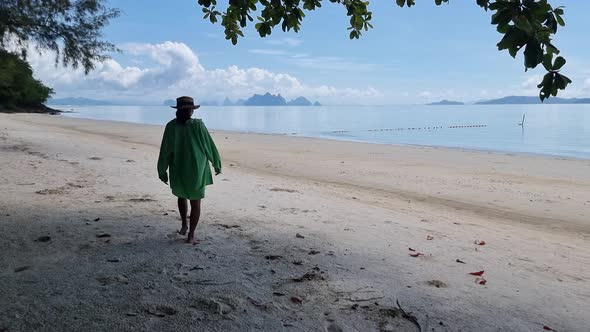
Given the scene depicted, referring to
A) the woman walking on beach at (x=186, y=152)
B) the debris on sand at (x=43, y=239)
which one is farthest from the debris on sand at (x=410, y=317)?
the debris on sand at (x=43, y=239)

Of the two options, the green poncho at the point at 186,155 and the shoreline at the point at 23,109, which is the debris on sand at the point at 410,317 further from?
the shoreline at the point at 23,109

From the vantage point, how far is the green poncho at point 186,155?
16.1 feet

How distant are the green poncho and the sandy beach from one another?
25.6 inches

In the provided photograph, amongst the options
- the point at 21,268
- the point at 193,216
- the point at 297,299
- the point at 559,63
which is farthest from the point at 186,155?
the point at 559,63

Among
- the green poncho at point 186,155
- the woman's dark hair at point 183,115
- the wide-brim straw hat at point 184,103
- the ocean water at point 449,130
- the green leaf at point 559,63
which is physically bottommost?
the ocean water at point 449,130

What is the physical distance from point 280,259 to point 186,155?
1446 millimetres

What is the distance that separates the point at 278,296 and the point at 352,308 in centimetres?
61

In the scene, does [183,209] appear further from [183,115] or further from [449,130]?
[449,130]

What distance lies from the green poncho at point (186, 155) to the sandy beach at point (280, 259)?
65cm

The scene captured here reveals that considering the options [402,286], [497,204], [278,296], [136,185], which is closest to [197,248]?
[278,296]

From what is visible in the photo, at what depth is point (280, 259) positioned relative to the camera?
4742mm

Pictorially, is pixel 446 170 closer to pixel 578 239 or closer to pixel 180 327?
pixel 578 239

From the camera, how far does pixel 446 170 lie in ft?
49.7

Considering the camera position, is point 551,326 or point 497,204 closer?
point 551,326
